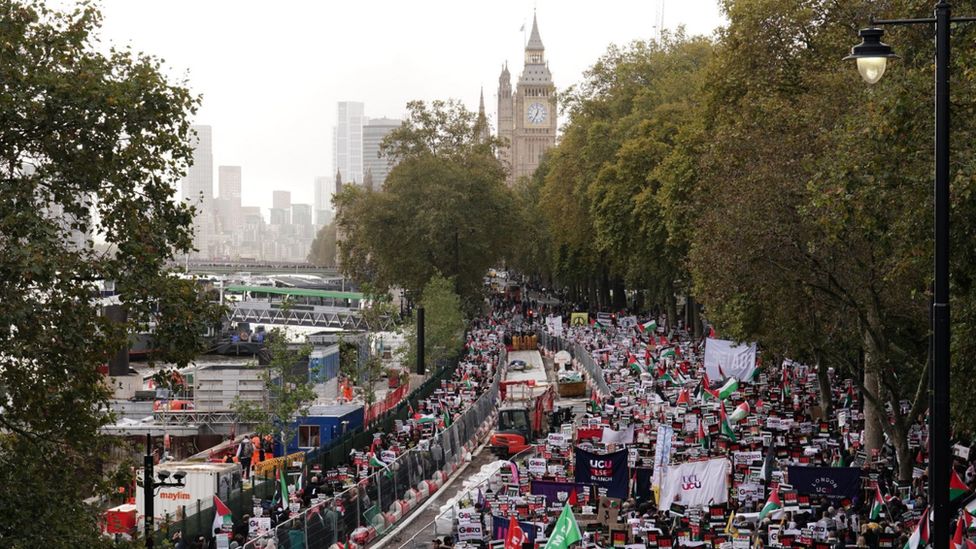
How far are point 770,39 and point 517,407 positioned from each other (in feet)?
45.0

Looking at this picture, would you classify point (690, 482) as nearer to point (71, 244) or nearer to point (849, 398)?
point (71, 244)

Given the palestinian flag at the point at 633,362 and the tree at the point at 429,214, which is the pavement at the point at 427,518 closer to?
the palestinian flag at the point at 633,362

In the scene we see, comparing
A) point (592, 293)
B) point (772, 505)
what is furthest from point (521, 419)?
point (592, 293)

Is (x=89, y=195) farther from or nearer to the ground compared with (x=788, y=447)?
farther from the ground

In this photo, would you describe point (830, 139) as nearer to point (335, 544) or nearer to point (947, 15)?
point (335, 544)

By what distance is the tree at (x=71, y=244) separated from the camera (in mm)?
15227

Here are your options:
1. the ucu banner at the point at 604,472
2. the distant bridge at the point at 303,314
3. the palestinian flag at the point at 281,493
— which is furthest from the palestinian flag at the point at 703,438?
the distant bridge at the point at 303,314

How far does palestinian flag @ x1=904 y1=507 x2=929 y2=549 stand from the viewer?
18859mm

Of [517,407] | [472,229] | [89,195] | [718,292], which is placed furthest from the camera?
[472,229]

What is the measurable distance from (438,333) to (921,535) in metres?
46.5

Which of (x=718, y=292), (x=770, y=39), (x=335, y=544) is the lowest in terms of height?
(x=335, y=544)

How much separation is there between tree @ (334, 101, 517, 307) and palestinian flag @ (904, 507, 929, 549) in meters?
60.8

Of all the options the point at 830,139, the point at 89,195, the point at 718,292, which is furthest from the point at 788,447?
the point at 89,195

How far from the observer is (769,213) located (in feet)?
90.7
